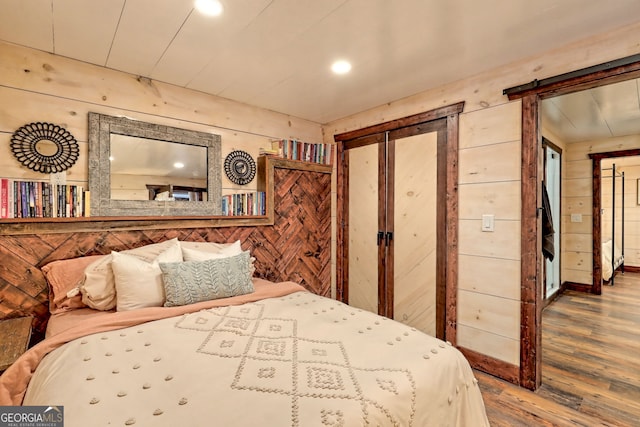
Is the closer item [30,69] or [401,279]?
[30,69]

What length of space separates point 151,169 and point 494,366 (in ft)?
10.2

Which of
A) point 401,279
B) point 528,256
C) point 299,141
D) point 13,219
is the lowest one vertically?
point 401,279

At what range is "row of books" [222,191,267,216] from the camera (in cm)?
289

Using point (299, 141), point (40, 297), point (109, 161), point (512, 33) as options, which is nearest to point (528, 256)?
point (512, 33)

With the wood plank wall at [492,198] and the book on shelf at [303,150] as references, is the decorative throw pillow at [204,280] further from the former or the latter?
the wood plank wall at [492,198]

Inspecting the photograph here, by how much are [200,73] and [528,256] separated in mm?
2799

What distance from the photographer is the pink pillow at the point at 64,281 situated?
191 cm

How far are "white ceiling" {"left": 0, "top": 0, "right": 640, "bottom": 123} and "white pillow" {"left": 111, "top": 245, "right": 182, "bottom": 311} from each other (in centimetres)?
139

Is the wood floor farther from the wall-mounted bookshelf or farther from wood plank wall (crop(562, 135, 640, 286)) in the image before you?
the wall-mounted bookshelf

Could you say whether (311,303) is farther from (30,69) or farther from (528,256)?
(30,69)

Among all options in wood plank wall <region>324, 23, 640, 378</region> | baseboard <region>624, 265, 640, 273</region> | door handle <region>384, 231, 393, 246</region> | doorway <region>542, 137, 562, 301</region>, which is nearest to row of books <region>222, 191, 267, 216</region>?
door handle <region>384, 231, 393, 246</region>

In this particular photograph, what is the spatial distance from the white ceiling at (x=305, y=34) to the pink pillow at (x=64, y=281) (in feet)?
4.70

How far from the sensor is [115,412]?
0.94m

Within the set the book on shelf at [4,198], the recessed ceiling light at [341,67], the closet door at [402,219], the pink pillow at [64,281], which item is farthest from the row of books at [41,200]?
the closet door at [402,219]
